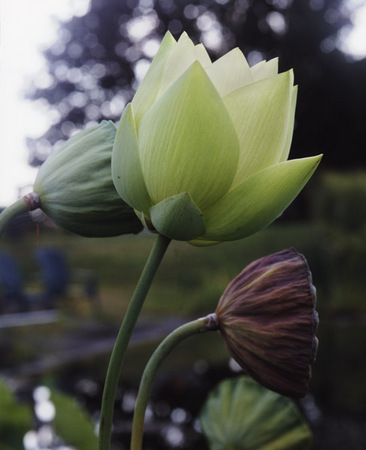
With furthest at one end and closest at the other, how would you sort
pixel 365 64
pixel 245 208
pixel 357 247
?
pixel 365 64 → pixel 357 247 → pixel 245 208

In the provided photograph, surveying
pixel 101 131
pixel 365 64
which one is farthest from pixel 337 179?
pixel 101 131

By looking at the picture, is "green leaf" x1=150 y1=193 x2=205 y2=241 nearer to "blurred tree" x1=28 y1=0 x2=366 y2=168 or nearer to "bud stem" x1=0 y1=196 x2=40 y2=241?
"bud stem" x1=0 y1=196 x2=40 y2=241

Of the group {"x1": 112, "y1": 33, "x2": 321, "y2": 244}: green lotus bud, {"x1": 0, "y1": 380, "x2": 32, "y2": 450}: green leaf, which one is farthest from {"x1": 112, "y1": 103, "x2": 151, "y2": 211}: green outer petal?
{"x1": 0, "y1": 380, "x2": 32, "y2": 450}: green leaf

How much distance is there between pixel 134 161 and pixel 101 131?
3 cm

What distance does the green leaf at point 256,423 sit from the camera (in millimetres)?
214

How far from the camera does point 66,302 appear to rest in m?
3.91

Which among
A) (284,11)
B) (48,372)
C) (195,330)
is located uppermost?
(284,11)

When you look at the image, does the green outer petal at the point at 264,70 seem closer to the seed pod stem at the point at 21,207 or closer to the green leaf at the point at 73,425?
the seed pod stem at the point at 21,207

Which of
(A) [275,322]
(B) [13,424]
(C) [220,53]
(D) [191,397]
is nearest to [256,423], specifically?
(A) [275,322]

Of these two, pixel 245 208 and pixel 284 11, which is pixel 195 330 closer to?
pixel 245 208

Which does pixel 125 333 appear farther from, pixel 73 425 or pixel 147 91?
pixel 73 425

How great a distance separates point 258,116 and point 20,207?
0.07 m

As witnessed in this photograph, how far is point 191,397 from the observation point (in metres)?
2.52

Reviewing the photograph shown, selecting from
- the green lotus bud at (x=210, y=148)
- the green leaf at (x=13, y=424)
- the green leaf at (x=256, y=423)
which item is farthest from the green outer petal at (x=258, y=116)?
the green leaf at (x=13, y=424)
